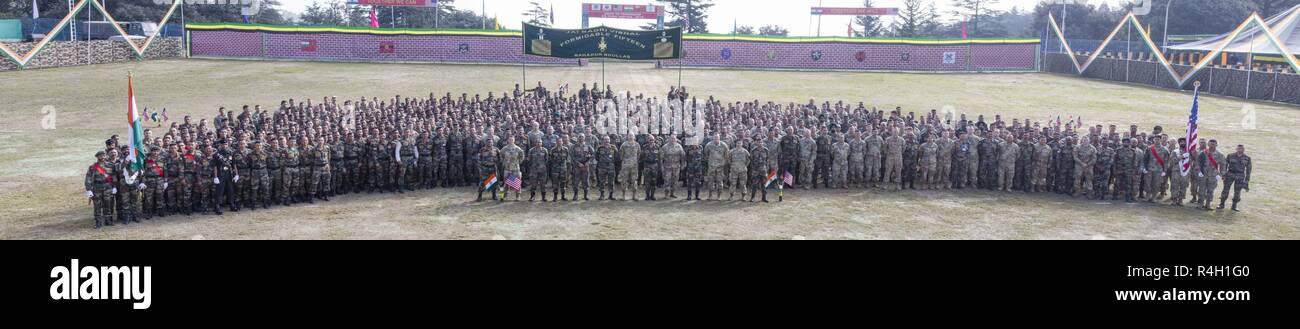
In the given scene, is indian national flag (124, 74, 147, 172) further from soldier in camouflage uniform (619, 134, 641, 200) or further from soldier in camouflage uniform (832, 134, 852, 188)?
soldier in camouflage uniform (832, 134, 852, 188)

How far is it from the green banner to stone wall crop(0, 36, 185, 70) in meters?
27.1

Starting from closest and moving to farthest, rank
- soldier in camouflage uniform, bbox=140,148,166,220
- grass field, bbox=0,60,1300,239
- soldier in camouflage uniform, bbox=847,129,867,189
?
grass field, bbox=0,60,1300,239 → soldier in camouflage uniform, bbox=140,148,166,220 → soldier in camouflage uniform, bbox=847,129,867,189

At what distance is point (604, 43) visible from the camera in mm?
25859

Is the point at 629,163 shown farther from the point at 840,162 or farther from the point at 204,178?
the point at 204,178

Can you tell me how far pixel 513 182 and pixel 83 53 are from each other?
37.4 meters

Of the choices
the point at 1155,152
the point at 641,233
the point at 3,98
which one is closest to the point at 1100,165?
the point at 1155,152

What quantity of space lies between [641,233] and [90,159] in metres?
13.7

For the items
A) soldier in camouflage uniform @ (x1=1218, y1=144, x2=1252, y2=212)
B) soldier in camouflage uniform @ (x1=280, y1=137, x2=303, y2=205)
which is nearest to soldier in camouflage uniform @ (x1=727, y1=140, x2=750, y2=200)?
soldier in camouflage uniform @ (x1=280, y1=137, x2=303, y2=205)

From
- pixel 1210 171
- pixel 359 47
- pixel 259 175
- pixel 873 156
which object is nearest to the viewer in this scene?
pixel 259 175

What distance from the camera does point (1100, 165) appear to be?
50.8 feet

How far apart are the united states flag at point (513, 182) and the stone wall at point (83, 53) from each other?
34.5 meters

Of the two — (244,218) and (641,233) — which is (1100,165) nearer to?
(641,233)

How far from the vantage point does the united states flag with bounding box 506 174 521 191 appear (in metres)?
14.8

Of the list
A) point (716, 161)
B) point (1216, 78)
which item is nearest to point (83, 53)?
point (716, 161)
